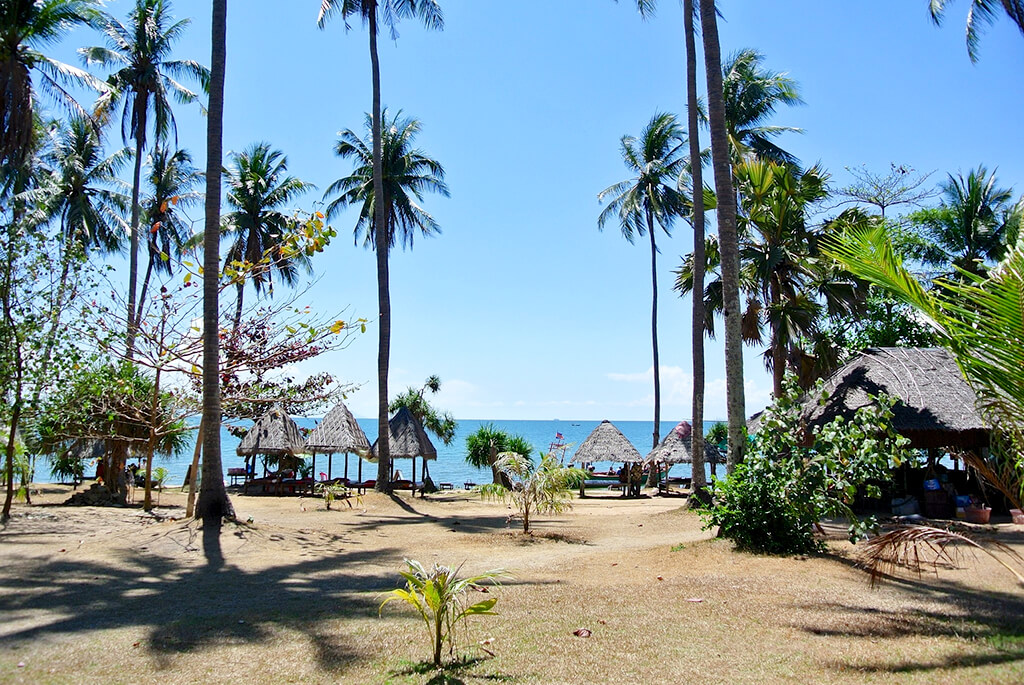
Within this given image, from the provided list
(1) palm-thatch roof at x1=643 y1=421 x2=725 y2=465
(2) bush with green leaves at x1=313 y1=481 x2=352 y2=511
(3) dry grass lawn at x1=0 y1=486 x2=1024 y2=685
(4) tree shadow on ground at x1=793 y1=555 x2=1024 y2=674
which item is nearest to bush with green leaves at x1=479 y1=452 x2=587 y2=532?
(3) dry grass lawn at x1=0 y1=486 x2=1024 y2=685

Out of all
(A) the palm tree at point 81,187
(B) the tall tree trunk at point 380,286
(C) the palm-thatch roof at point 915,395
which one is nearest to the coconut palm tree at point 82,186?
(A) the palm tree at point 81,187

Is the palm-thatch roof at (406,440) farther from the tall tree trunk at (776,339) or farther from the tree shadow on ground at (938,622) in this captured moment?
the tree shadow on ground at (938,622)

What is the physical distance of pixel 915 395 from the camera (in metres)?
15.7

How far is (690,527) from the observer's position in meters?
14.2

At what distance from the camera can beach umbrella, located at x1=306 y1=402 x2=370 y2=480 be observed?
25.7 metres

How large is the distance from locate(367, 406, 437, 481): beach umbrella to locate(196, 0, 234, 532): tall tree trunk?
12.6 metres

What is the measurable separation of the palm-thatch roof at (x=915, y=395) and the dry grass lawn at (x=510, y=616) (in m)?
3.61

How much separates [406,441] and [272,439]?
4.78m

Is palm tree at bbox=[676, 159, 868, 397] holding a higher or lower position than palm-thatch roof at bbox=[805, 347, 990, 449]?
higher

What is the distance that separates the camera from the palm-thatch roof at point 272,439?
26.0 meters

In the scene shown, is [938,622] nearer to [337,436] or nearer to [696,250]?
[696,250]

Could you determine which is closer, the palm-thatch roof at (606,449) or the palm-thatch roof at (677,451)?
the palm-thatch roof at (677,451)

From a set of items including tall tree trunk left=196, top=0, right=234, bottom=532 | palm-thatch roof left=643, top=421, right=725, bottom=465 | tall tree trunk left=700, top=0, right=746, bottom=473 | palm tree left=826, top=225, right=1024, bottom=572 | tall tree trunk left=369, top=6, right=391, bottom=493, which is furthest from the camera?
palm-thatch roof left=643, top=421, right=725, bottom=465

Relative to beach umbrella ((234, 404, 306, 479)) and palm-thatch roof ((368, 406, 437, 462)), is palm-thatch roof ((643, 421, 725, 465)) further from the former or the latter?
beach umbrella ((234, 404, 306, 479))
